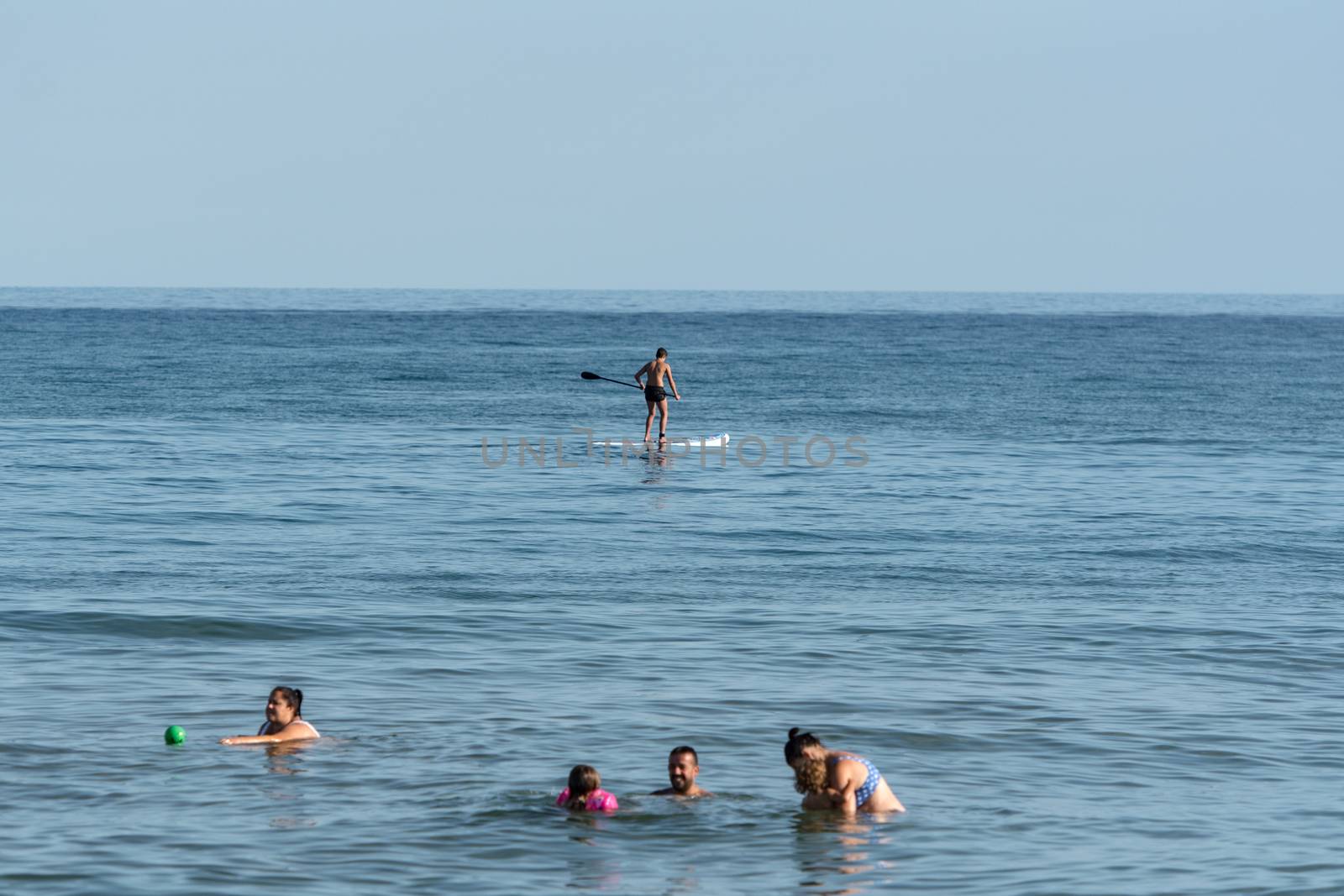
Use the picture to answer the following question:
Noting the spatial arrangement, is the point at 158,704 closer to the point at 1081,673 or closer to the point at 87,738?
the point at 87,738

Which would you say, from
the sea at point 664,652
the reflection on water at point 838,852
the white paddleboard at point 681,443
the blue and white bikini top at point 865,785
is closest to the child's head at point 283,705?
the sea at point 664,652

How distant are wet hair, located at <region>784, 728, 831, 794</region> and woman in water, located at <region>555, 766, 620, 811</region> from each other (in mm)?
1435

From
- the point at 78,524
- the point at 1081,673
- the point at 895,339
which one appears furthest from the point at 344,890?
the point at 895,339

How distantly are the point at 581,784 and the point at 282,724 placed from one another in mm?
3099

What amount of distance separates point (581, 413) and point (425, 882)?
35.6m

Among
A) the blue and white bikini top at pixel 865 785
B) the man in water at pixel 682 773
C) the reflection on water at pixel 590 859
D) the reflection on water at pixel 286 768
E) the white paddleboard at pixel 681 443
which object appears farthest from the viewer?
the white paddleboard at pixel 681 443

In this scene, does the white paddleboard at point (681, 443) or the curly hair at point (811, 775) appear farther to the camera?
the white paddleboard at point (681, 443)

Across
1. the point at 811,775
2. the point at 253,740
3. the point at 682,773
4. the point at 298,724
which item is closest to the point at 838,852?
the point at 811,775

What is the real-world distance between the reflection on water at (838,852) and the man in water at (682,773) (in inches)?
33.7

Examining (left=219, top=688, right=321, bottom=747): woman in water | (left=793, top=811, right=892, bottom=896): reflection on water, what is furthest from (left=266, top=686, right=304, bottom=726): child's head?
(left=793, top=811, right=892, bottom=896): reflection on water

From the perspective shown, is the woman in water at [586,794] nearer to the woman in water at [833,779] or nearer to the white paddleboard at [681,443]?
the woman in water at [833,779]

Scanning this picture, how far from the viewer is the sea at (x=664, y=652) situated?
512 inches

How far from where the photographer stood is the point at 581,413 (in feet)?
156

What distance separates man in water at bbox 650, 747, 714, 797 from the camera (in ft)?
44.5
